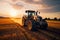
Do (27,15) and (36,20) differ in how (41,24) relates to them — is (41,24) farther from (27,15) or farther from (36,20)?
(27,15)

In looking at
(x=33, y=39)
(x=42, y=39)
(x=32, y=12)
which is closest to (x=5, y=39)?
(x=33, y=39)

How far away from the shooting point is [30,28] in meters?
14.9

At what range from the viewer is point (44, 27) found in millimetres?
15773

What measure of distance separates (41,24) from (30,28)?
1.52m

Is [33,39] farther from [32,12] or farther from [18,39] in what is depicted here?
[32,12]

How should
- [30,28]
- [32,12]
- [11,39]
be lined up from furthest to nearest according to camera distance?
[32,12] → [30,28] → [11,39]

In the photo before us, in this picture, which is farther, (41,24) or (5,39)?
(41,24)

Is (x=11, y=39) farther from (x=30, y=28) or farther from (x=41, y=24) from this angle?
(x=41, y=24)

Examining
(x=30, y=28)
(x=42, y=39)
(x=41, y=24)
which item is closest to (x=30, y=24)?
(x=30, y=28)

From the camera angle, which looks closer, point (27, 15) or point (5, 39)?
point (5, 39)

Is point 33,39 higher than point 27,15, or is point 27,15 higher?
point 27,15

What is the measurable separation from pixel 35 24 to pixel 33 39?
5.73m

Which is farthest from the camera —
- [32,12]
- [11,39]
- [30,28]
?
[32,12]

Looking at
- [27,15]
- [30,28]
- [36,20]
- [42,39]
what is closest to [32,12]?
[27,15]
